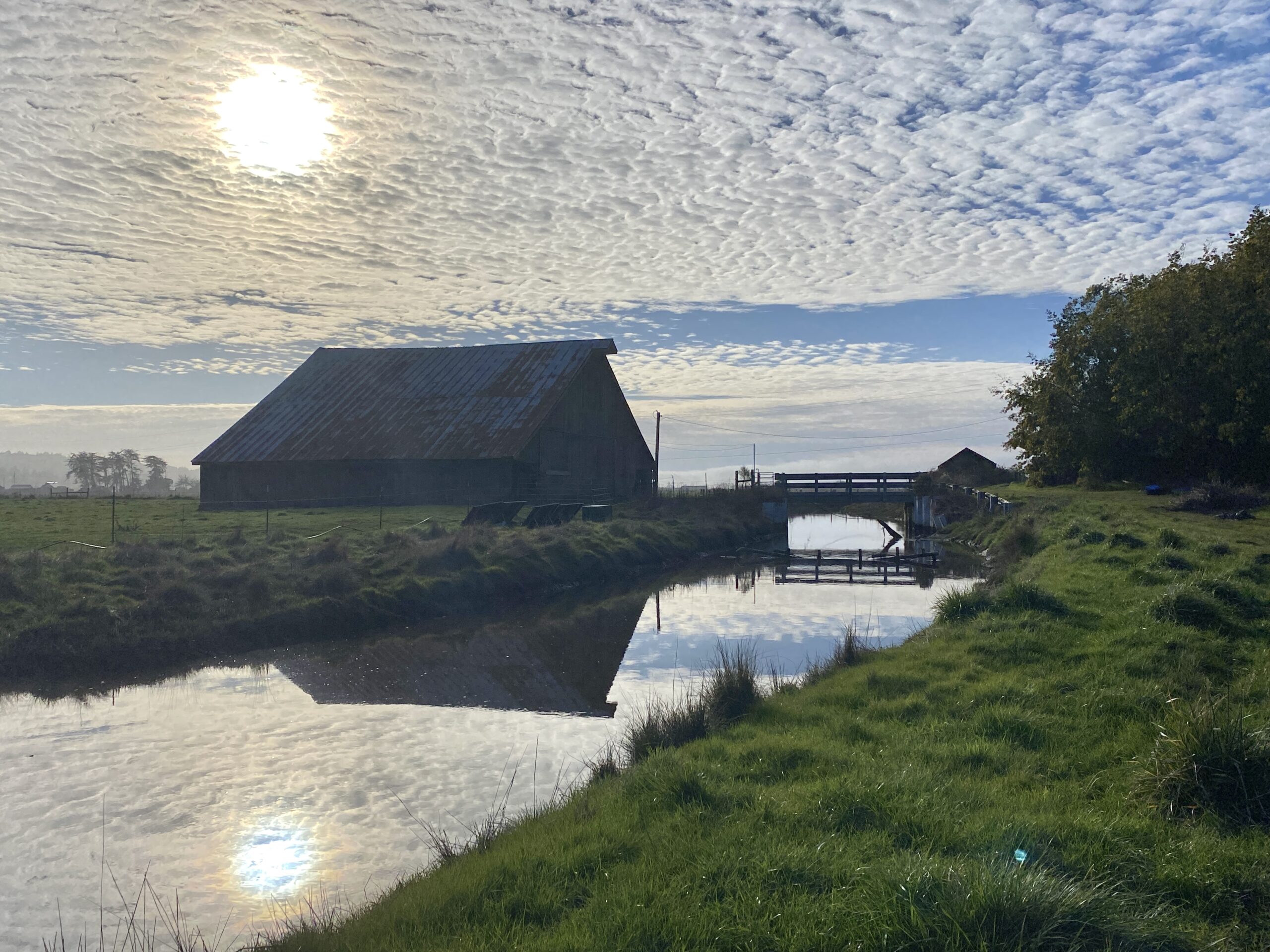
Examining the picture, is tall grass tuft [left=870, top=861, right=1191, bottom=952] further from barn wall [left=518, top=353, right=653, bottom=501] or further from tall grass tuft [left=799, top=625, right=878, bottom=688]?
barn wall [left=518, top=353, right=653, bottom=501]

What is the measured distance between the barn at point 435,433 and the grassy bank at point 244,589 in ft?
32.5

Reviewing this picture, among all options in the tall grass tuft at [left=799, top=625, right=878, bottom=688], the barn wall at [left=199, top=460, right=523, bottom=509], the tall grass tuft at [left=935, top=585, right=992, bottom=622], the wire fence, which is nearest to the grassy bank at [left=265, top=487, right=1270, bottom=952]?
the tall grass tuft at [left=799, top=625, right=878, bottom=688]

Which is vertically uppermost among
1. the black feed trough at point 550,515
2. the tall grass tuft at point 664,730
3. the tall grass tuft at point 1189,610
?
the black feed trough at point 550,515

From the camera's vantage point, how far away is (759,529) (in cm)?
4719

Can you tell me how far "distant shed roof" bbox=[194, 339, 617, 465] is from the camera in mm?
40219

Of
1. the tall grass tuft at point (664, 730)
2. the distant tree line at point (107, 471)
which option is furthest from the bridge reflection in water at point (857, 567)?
the distant tree line at point (107, 471)

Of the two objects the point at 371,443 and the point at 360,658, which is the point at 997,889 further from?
the point at 371,443

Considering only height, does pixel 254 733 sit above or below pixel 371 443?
below

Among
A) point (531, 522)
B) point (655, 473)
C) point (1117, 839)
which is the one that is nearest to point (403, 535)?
point (531, 522)

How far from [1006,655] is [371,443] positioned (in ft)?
113

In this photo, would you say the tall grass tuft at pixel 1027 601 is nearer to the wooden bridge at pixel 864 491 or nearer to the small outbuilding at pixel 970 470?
the wooden bridge at pixel 864 491

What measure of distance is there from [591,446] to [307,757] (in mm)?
35027

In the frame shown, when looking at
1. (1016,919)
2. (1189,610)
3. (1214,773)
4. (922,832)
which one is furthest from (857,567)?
(1016,919)

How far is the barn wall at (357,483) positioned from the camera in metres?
39.2
